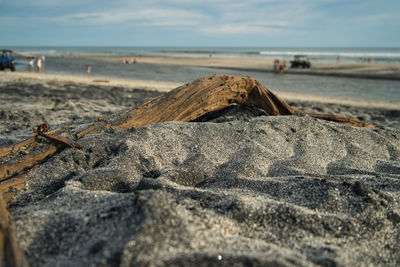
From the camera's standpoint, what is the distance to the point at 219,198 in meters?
2.01

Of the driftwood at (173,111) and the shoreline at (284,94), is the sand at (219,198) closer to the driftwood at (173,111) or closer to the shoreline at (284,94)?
the driftwood at (173,111)

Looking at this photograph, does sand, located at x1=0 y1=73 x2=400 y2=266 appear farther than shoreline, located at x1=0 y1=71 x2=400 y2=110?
No

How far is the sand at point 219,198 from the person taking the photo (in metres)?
1.41

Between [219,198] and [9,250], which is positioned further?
[219,198]

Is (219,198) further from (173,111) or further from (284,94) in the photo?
(284,94)

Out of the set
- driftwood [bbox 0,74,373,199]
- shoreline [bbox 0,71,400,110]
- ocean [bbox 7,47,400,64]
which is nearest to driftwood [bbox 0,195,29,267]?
driftwood [bbox 0,74,373,199]

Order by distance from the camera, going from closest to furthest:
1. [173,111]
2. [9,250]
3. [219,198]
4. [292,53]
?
[9,250] → [219,198] → [173,111] → [292,53]

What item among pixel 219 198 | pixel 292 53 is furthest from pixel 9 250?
pixel 292 53

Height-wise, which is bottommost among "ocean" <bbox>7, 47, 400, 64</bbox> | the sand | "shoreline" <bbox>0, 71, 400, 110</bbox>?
the sand

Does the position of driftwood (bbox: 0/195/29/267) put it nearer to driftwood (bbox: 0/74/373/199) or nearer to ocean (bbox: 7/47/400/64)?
driftwood (bbox: 0/74/373/199)

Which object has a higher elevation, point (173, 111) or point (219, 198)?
point (173, 111)

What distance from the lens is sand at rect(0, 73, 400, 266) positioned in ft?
4.62

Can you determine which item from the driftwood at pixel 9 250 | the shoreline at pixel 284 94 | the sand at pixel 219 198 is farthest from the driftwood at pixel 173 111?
the shoreline at pixel 284 94

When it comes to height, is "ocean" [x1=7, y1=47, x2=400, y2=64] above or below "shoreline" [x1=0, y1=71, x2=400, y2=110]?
above
